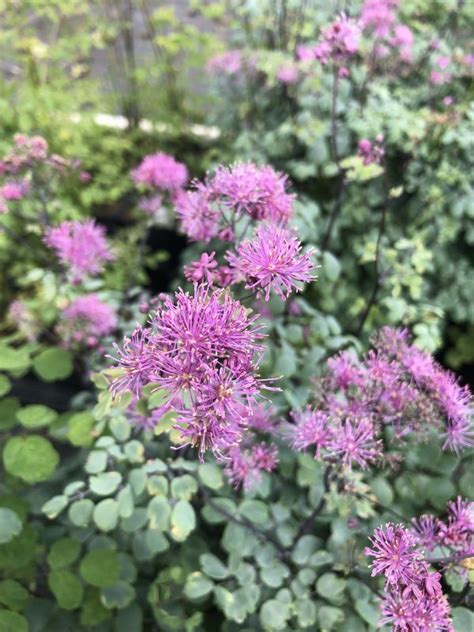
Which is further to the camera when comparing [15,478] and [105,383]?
[15,478]

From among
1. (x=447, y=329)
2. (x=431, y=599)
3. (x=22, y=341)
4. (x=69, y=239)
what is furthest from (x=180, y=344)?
(x=447, y=329)

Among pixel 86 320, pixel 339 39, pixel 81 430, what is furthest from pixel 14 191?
pixel 339 39

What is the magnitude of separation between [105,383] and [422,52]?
5.70 feet

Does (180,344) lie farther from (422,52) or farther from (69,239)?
A: (422,52)

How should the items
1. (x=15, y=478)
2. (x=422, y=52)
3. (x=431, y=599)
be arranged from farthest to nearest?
(x=422, y=52) < (x=15, y=478) < (x=431, y=599)

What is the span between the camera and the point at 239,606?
98 centimetres

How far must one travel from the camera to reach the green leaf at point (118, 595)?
3.52ft

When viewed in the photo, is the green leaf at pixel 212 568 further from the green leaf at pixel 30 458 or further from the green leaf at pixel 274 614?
the green leaf at pixel 30 458

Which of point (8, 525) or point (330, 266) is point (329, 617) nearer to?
point (8, 525)

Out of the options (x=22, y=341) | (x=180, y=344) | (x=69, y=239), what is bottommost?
(x=22, y=341)

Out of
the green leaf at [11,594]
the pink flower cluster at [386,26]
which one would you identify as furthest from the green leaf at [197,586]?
the pink flower cluster at [386,26]

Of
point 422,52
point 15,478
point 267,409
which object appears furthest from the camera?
point 422,52

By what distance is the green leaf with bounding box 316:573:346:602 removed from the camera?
986 millimetres

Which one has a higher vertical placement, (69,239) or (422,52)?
(422,52)
